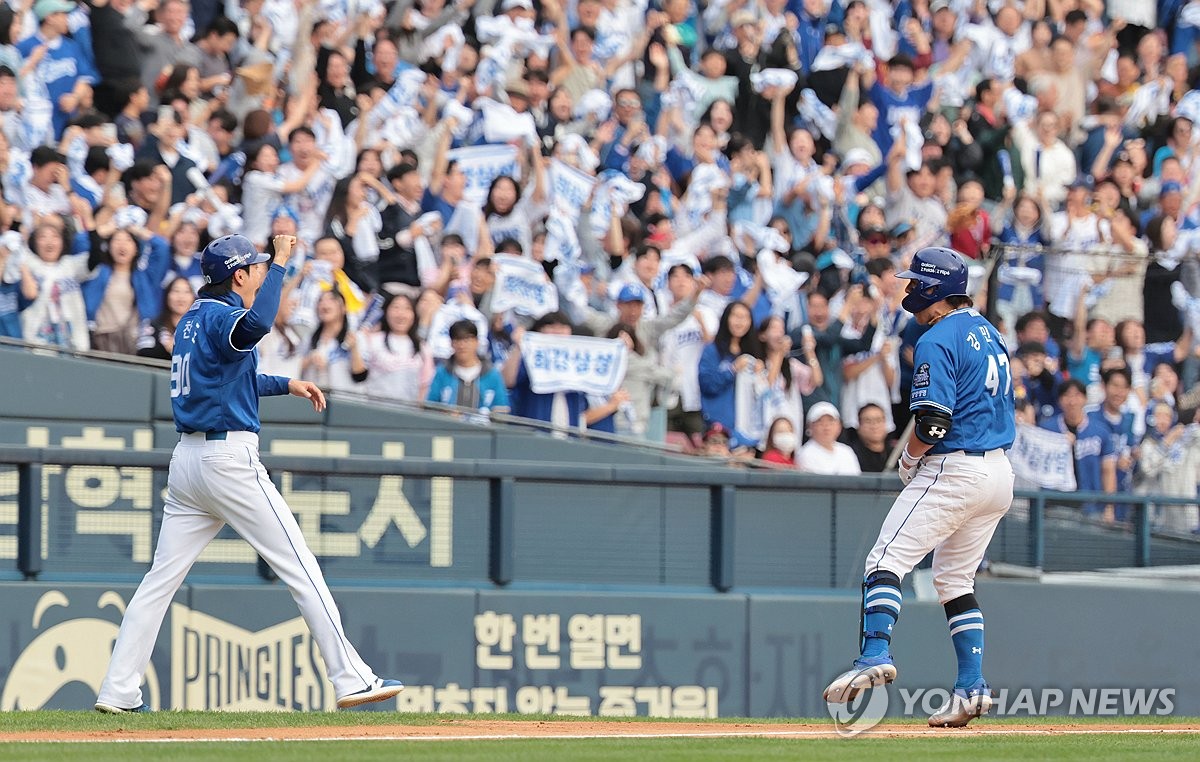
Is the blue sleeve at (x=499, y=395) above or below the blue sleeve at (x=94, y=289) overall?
below

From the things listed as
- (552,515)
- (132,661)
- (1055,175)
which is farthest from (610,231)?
(132,661)

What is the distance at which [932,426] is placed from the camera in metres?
7.66

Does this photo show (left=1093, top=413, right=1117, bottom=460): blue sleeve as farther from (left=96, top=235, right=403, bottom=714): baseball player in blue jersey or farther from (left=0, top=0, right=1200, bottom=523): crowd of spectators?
(left=96, top=235, right=403, bottom=714): baseball player in blue jersey

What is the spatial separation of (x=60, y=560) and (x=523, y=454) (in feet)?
11.3

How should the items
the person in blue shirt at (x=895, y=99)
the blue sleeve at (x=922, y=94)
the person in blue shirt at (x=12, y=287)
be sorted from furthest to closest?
the blue sleeve at (x=922, y=94) → the person in blue shirt at (x=895, y=99) → the person in blue shirt at (x=12, y=287)

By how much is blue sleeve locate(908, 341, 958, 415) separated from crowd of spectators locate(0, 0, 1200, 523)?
239 centimetres

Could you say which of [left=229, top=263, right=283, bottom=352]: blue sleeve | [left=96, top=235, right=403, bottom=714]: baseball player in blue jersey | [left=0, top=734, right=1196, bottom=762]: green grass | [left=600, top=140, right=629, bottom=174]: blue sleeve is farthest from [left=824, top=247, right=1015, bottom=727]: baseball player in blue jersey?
[left=600, top=140, right=629, bottom=174]: blue sleeve

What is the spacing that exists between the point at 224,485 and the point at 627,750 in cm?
220

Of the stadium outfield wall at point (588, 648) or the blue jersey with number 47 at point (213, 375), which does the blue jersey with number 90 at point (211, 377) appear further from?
the stadium outfield wall at point (588, 648)

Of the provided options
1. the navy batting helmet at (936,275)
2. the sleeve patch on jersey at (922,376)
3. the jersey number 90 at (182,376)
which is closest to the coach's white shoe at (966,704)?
the sleeve patch on jersey at (922,376)

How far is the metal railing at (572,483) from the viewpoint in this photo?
1034 centimetres

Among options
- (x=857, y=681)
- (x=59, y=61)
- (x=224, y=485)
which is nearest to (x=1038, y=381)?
(x=857, y=681)

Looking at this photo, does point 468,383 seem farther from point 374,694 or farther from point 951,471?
point 951,471

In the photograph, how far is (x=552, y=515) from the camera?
36.5 feet
